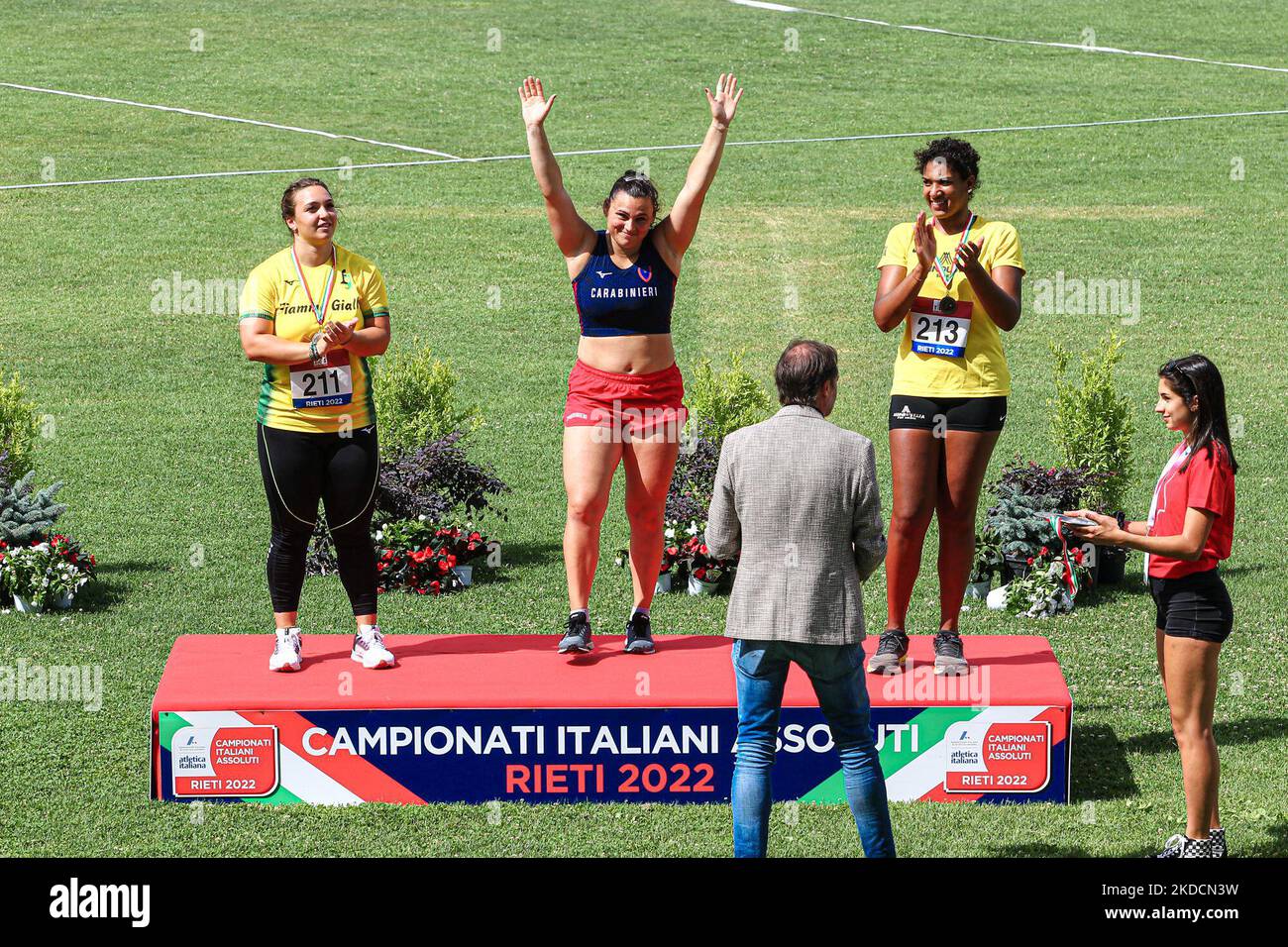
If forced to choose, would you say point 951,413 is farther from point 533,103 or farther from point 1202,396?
point 533,103

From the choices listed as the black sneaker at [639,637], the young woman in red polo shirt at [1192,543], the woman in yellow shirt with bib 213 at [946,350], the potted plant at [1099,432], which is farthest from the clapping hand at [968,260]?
the potted plant at [1099,432]

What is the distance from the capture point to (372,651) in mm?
7605

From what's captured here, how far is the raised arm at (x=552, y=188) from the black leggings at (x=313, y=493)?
1197mm

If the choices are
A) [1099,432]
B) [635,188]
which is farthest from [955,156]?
[1099,432]

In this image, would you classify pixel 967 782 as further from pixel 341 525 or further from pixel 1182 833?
pixel 341 525

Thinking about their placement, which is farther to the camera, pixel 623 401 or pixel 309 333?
pixel 623 401

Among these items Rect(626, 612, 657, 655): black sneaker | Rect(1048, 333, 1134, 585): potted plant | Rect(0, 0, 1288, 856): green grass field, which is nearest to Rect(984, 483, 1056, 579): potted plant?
Rect(0, 0, 1288, 856): green grass field

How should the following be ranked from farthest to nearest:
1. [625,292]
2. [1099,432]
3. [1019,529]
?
1. [1099,432]
2. [1019,529]
3. [625,292]

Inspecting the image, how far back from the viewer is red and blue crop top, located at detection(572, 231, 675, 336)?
24.0 feet

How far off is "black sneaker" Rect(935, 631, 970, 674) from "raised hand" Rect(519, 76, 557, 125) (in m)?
2.86

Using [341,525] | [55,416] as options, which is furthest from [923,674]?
[55,416]

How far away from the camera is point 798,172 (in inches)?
923

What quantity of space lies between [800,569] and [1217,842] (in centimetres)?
200

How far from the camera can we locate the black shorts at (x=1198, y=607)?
617 cm
